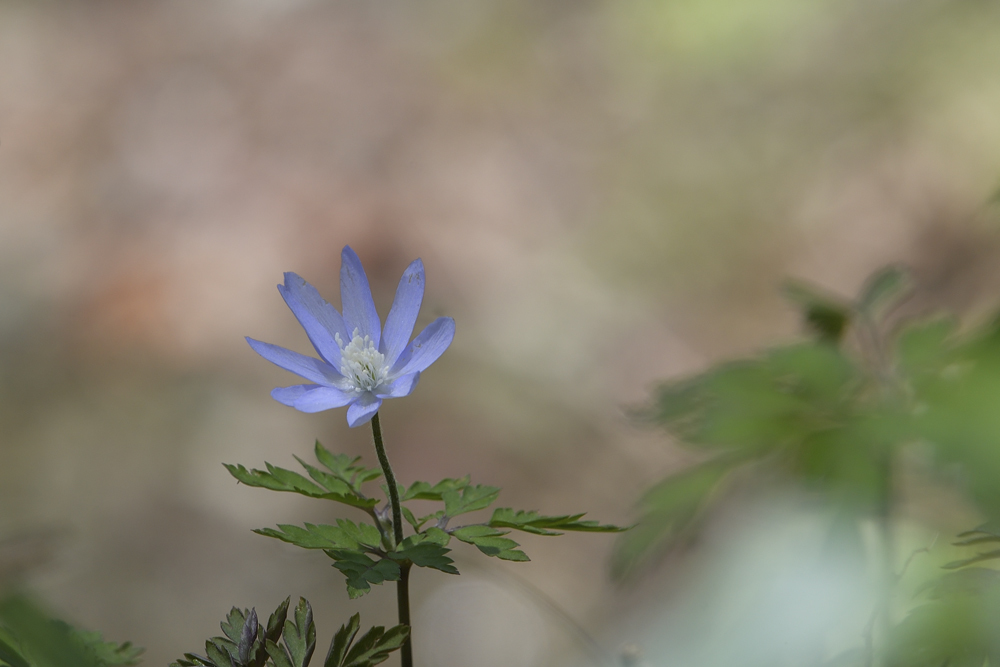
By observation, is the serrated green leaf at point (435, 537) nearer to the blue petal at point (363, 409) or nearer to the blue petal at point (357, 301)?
the blue petal at point (363, 409)

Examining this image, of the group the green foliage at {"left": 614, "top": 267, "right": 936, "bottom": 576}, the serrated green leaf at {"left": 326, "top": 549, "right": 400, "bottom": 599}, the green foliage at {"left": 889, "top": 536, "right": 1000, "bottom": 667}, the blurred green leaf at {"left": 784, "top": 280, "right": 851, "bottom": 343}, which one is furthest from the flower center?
the blurred green leaf at {"left": 784, "top": 280, "right": 851, "bottom": 343}

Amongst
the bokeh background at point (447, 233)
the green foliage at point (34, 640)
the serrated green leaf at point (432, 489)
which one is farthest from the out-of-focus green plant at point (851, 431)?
the bokeh background at point (447, 233)

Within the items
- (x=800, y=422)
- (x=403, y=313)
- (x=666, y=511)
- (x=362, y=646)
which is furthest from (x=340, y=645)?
A: (x=800, y=422)

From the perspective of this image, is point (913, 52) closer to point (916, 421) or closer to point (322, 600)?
point (916, 421)

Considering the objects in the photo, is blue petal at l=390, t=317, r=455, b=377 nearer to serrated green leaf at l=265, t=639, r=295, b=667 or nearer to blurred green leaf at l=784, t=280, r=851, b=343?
serrated green leaf at l=265, t=639, r=295, b=667

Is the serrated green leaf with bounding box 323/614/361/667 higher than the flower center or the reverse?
the reverse

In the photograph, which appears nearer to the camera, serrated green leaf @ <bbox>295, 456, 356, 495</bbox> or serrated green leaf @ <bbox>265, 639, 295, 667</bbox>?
serrated green leaf @ <bbox>265, 639, 295, 667</bbox>

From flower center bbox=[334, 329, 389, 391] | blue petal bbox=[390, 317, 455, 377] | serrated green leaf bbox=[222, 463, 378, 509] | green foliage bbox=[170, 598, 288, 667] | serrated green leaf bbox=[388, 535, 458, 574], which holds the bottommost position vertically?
green foliage bbox=[170, 598, 288, 667]

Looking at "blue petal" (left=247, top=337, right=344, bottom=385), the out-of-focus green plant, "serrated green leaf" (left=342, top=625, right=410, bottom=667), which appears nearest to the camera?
"serrated green leaf" (left=342, top=625, right=410, bottom=667)
